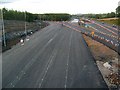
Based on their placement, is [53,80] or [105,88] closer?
[105,88]

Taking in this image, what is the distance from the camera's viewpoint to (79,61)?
120 feet

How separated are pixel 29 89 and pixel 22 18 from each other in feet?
427

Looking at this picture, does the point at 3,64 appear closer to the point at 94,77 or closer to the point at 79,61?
the point at 79,61

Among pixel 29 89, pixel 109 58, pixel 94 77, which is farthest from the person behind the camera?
pixel 109 58

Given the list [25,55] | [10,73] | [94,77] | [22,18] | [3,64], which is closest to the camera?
[94,77]

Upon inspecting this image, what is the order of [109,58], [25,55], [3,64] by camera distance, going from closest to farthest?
1. [3,64]
2. [109,58]
3. [25,55]

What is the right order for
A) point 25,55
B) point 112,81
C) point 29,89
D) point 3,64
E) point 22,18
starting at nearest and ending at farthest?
point 29,89, point 112,81, point 3,64, point 25,55, point 22,18

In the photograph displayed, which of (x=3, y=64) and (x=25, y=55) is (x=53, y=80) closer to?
(x=3, y=64)

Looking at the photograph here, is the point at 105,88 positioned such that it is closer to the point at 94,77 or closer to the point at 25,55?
the point at 94,77

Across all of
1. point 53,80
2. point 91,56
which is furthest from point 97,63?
point 53,80

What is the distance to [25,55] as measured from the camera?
42.4 metres

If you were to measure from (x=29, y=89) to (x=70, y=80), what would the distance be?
503 cm

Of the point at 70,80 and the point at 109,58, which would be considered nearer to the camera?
the point at 70,80

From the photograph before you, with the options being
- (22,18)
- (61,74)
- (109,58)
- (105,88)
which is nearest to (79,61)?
(109,58)
